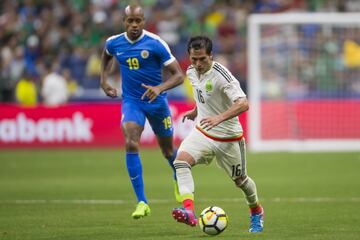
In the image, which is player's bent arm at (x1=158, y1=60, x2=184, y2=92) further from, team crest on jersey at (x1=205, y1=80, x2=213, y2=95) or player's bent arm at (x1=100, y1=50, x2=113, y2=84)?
team crest on jersey at (x1=205, y1=80, x2=213, y2=95)

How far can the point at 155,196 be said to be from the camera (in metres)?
15.5

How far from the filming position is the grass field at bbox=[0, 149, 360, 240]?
10711 millimetres

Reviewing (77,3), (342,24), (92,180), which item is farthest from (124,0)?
(92,180)

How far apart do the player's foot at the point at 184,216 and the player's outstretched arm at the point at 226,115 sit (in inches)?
37.7

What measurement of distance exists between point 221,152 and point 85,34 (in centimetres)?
2227

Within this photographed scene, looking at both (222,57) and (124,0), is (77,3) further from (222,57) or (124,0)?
(222,57)

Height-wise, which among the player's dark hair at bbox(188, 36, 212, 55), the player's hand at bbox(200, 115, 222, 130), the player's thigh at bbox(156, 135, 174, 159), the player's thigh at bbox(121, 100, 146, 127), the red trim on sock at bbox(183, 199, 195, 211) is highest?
the player's dark hair at bbox(188, 36, 212, 55)

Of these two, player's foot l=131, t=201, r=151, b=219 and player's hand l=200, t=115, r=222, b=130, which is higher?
player's hand l=200, t=115, r=222, b=130

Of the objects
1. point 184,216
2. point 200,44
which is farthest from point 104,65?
point 184,216

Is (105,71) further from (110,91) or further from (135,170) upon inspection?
(135,170)

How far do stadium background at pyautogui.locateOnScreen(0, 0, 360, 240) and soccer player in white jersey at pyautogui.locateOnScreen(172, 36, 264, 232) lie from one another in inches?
21.9

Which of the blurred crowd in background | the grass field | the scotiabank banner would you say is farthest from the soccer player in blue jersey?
the blurred crowd in background

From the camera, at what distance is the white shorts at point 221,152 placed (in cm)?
1048

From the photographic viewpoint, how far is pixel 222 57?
1129 inches
